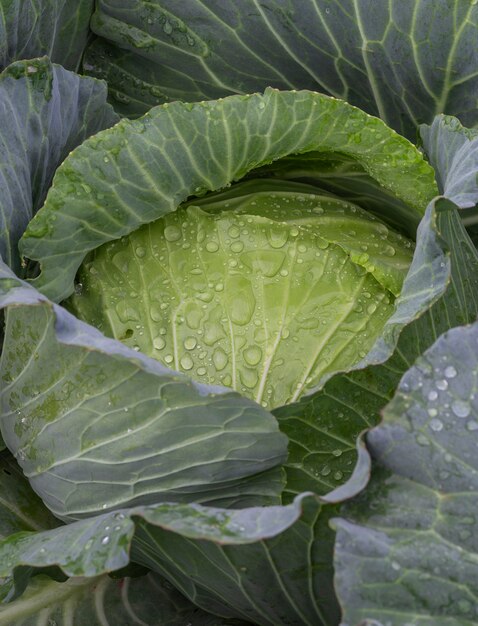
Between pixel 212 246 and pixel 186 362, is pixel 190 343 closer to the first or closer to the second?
pixel 186 362

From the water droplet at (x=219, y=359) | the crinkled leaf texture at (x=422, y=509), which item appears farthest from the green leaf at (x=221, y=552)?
the water droplet at (x=219, y=359)

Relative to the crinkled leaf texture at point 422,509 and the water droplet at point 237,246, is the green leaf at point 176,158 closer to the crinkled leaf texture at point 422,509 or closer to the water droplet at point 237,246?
the water droplet at point 237,246

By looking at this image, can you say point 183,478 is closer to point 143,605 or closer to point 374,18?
point 143,605

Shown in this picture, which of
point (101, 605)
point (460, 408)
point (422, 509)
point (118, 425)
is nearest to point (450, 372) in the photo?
point (460, 408)

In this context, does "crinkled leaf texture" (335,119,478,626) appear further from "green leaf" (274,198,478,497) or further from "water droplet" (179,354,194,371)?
"water droplet" (179,354,194,371)

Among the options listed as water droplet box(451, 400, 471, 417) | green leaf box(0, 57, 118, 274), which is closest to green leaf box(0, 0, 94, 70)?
green leaf box(0, 57, 118, 274)

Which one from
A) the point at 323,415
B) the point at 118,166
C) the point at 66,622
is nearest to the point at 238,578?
the point at 323,415
